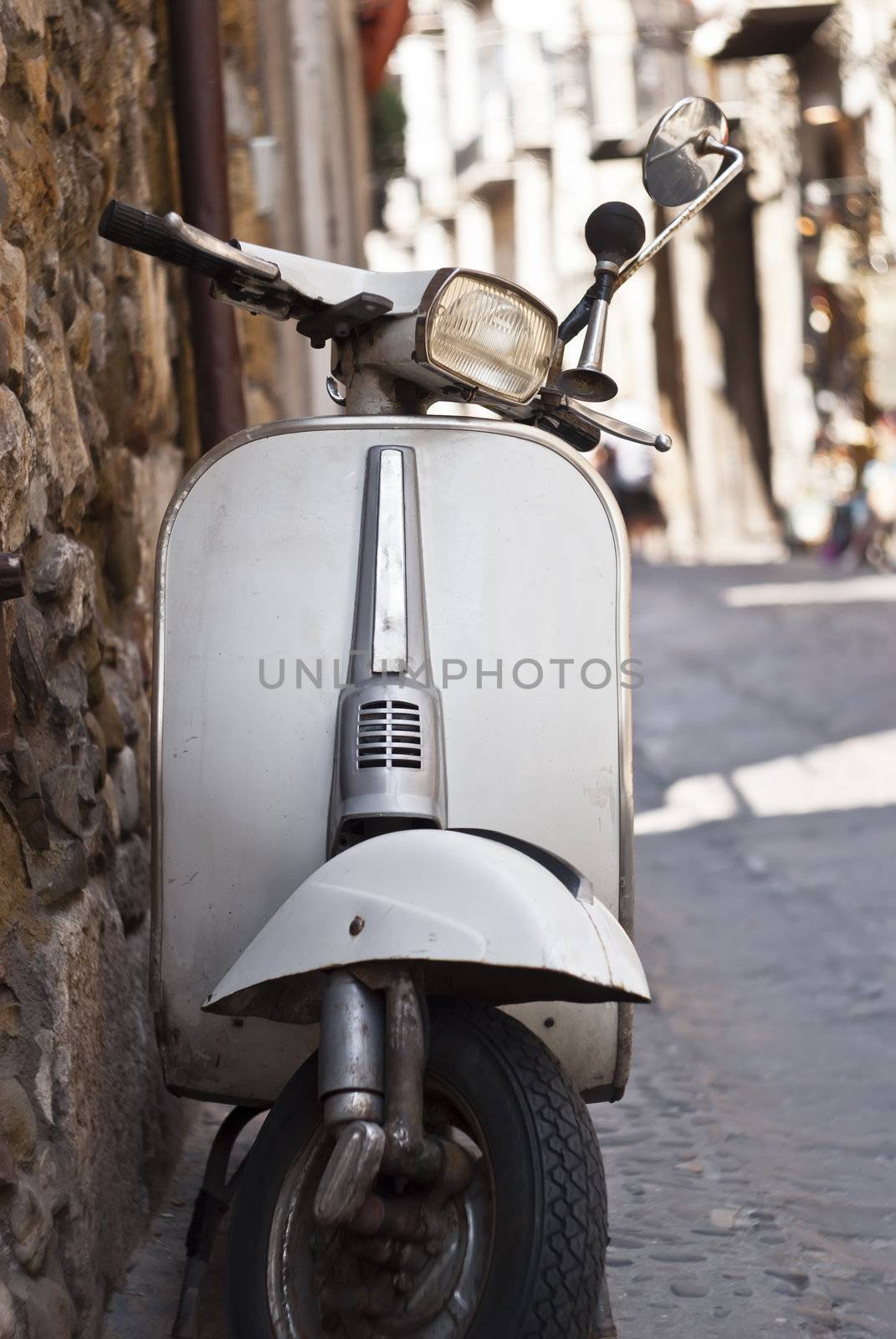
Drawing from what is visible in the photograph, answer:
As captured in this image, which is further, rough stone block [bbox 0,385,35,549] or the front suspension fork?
rough stone block [bbox 0,385,35,549]

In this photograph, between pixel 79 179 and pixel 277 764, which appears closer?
pixel 277 764

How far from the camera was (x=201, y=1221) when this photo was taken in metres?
2.25

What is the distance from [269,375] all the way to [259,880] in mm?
4143

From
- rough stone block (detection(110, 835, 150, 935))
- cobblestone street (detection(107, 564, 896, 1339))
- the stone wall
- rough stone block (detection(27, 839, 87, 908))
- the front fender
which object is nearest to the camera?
the front fender

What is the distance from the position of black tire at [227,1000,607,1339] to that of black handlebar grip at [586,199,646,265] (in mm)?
1161

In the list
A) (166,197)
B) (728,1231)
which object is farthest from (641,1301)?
(166,197)

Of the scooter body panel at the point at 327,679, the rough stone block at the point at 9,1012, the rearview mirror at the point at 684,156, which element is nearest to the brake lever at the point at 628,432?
the scooter body panel at the point at 327,679

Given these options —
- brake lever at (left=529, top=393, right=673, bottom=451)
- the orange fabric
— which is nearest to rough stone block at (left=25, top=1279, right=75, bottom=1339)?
brake lever at (left=529, top=393, right=673, bottom=451)

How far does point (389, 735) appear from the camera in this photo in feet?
6.97

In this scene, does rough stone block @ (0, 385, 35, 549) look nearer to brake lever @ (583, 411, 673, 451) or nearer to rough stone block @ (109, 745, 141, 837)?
rough stone block @ (109, 745, 141, 837)

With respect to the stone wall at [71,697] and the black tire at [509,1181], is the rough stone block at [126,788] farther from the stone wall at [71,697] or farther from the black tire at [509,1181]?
the black tire at [509,1181]

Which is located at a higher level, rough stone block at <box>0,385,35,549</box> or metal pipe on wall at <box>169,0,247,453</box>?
metal pipe on wall at <box>169,0,247,453</box>

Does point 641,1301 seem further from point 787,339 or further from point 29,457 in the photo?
point 787,339

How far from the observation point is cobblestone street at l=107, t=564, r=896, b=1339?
7.85 feet
